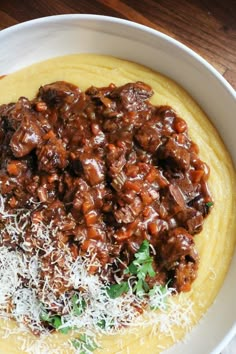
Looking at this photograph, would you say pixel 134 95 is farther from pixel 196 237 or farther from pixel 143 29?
pixel 196 237

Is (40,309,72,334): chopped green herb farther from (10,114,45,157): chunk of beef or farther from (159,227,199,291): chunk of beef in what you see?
(10,114,45,157): chunk of beef

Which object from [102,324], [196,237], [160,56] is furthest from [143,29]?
[102,324]

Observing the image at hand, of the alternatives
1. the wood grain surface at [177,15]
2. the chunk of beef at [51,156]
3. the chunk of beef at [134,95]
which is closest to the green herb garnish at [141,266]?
the chunk of beef at [51,156]

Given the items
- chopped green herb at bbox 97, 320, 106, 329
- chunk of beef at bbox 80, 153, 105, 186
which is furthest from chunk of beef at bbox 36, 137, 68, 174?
chopped green herb at bbox 97, 320, 106, 329

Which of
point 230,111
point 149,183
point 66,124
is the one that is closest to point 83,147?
point 66,124

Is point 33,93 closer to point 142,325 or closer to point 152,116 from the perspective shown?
point 152,116
